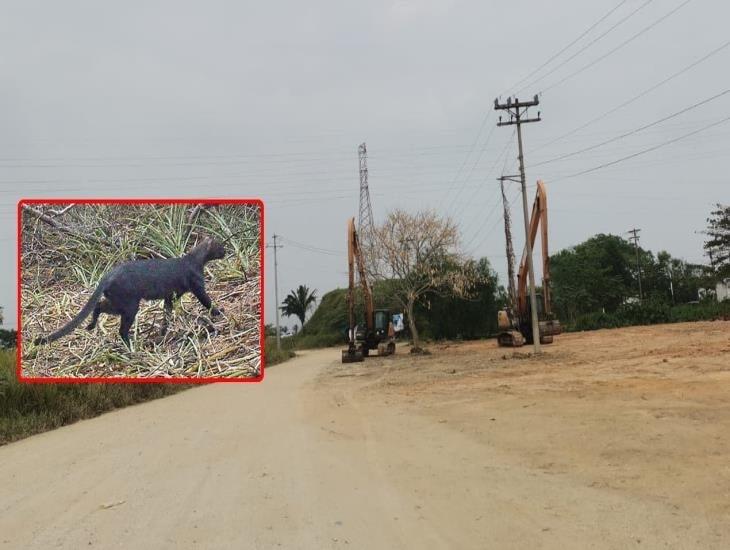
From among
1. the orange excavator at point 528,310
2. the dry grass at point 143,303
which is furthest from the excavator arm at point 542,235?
the dry grass at point 143,303

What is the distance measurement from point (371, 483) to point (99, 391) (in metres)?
8.31

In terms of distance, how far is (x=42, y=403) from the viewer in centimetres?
1127

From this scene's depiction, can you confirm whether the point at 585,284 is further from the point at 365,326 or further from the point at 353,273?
the point at 353,273

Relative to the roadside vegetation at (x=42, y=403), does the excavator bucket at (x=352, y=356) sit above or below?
below

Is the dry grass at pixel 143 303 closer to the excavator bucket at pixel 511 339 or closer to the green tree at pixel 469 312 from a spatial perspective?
the excavator bucket at pixel 511 339

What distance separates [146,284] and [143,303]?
15 centimetres

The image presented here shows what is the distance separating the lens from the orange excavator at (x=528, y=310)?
83.4 ft

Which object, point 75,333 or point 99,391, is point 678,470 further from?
point 99,391

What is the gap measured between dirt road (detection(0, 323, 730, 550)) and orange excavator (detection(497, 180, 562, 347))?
13259mm

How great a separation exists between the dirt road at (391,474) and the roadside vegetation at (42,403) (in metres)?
0.45

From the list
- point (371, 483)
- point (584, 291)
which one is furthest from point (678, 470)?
point (584, 291)

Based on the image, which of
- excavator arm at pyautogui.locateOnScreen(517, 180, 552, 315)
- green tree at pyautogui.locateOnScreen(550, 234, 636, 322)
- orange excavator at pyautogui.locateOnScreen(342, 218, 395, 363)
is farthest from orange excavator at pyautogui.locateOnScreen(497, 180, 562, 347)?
green tree at pyautogui.locateOnScreen(550, 234, 636, 322)

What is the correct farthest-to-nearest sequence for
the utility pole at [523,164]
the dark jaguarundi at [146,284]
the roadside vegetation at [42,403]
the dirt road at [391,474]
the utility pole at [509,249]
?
the utility pole at [509,249], the utility pole at [523,164], the roadside vegetation at [42,403], the dirt road at [391,474], the dark jaguarundi at [146,284]

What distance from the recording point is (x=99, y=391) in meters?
12.5
